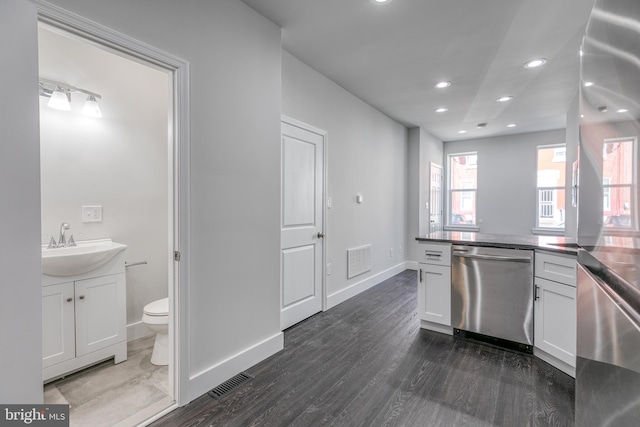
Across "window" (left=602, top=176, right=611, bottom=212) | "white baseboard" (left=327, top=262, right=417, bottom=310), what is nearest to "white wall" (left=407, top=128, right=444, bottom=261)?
"white baseboard" (left=327, top=262, right=417, bottom=310)

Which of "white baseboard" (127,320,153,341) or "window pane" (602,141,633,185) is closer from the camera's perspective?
"window pane" (602,141,633,185)

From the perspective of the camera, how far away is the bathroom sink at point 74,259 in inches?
78.4

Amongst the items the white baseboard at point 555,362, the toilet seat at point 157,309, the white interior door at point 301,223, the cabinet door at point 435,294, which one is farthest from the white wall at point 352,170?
the white baseboard at point 555,362

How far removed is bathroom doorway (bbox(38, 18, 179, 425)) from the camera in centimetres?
190

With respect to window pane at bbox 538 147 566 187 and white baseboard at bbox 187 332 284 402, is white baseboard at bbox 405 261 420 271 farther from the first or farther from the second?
white baseboard at bbox 187 332 284 402

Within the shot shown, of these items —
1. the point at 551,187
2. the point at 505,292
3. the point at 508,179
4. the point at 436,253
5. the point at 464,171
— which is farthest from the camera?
the point at 464,171

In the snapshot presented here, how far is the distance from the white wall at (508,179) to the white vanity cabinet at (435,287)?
14.8 ft

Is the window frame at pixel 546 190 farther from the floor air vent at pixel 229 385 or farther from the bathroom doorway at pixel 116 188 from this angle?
the bathroom doorway at pixel 116 188

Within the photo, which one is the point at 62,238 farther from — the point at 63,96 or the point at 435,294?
the point at 435,294

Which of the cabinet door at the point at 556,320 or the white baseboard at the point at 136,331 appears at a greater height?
the cabinet door at the point at 556,320

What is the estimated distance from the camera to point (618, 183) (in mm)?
543

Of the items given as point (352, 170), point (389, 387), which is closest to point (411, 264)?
point (352, 170)

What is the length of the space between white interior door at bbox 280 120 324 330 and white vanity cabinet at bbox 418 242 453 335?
1.14 m

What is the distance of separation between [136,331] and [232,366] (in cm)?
126
